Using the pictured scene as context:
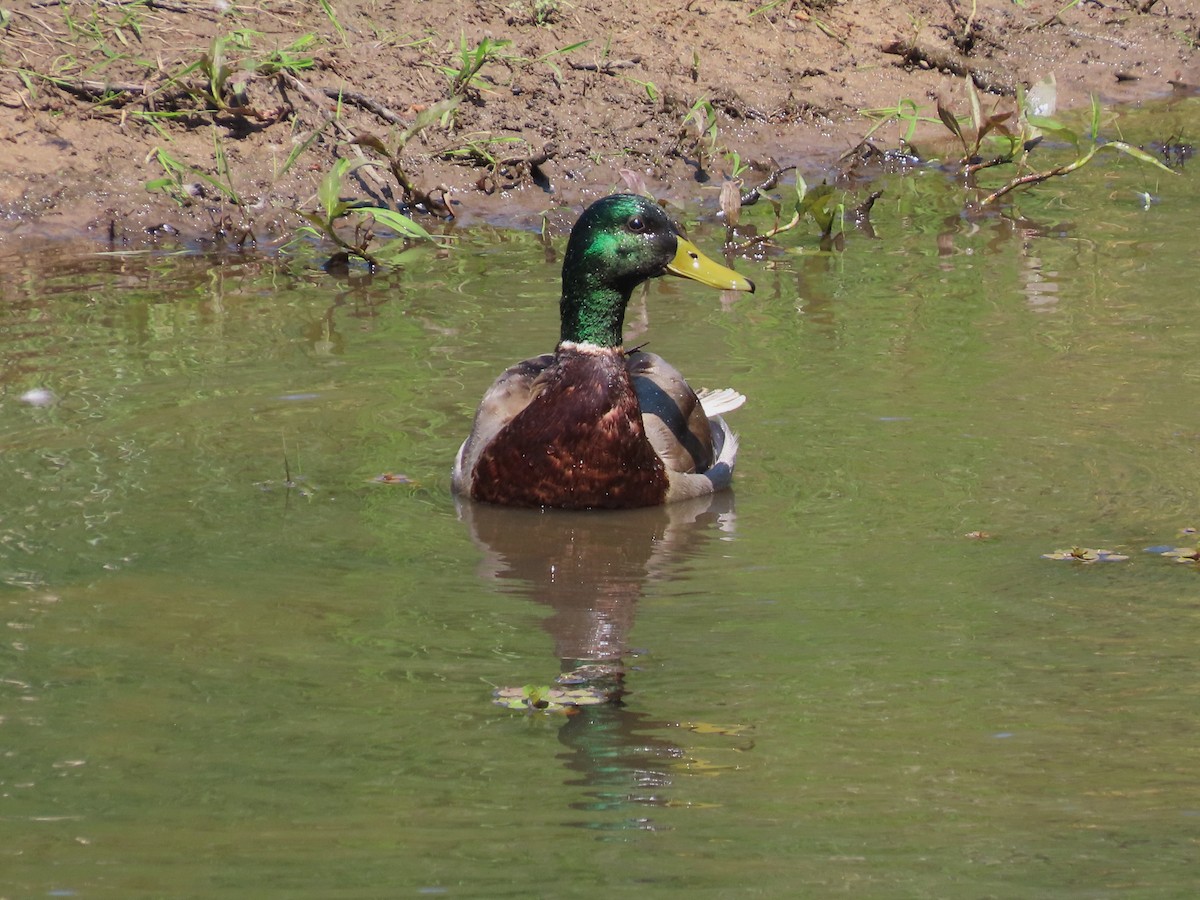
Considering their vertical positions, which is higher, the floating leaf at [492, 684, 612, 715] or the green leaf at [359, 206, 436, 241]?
the green leaf at [359, 206, 436, 241]

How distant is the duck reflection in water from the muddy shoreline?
165 inches

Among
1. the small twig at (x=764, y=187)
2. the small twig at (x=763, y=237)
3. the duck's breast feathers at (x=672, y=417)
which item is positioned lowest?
the duck's breast feathers at (x=672, y=417)

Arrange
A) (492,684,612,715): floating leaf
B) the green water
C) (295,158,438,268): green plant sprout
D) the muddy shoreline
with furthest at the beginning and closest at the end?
the muddy shoreline, (295,158,438,268): green plant sprout, (492,684,612,715): floating leaf, the green water

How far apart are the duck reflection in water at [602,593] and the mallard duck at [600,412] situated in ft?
0.28

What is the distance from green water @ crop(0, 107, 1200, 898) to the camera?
379cm

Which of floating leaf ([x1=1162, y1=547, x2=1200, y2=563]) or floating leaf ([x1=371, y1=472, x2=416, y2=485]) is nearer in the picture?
floating leaf ([x1=1162, y1=547, x2=1200, y2=563])

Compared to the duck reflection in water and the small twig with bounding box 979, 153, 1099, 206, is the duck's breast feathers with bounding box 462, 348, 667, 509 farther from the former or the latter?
the small twig with bounding box 979, 153, 1099, 206

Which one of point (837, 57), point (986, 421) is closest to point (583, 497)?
point (986, 421)

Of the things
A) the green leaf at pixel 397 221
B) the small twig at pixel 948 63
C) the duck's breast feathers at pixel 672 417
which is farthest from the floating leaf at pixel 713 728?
the small twig at pixel 948 63

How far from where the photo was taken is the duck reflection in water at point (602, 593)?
4156 millimetres

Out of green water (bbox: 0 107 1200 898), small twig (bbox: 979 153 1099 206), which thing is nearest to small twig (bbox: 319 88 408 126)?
green water (bbox: 0 107 1200 898)

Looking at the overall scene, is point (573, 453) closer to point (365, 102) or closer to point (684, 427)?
point (684, 427)

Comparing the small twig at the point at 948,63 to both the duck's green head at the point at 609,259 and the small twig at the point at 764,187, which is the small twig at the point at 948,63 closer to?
the small twig at the point at 764,187

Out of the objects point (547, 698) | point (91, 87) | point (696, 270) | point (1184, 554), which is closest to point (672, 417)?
point (696, 270)
